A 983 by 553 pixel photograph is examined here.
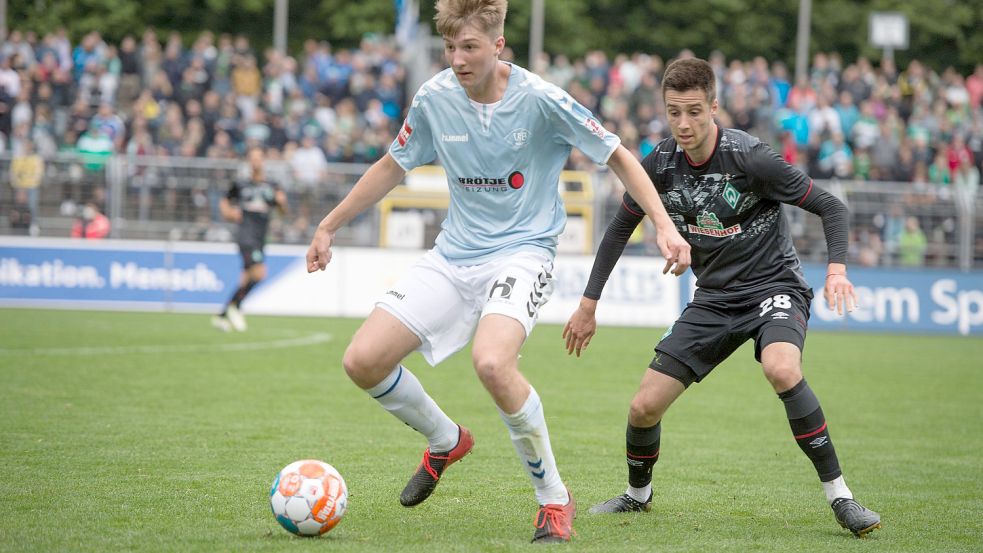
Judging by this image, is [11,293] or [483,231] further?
[11,293]

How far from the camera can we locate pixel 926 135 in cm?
2455

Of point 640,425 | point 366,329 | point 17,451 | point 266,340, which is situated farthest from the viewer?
point 266,340

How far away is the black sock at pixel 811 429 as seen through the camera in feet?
19.4

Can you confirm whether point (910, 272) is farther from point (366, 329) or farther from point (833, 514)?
point (366, 329)

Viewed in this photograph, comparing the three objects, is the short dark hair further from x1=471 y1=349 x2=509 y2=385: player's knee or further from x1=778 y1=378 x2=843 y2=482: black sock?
x1=471 y1=349 x2=509 y2=385: player's knee

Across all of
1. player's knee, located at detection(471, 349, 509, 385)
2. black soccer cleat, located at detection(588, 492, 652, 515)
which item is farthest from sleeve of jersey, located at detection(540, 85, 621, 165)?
black soccer cleat, located at detection(588, 492, 652, 515)

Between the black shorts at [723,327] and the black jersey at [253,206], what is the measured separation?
1086 cm

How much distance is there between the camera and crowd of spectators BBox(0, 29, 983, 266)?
22062mm

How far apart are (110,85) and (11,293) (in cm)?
609

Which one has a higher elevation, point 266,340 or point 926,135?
point 926,135

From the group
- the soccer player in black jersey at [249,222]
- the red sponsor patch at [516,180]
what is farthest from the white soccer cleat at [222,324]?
the red sponsor patch at [516,180]

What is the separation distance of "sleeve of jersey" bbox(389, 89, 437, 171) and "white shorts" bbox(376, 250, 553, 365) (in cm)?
54

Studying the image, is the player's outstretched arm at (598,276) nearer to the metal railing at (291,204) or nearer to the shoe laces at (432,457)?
the shoe laces at (432,457)

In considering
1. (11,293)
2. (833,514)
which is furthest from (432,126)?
(11,293)
